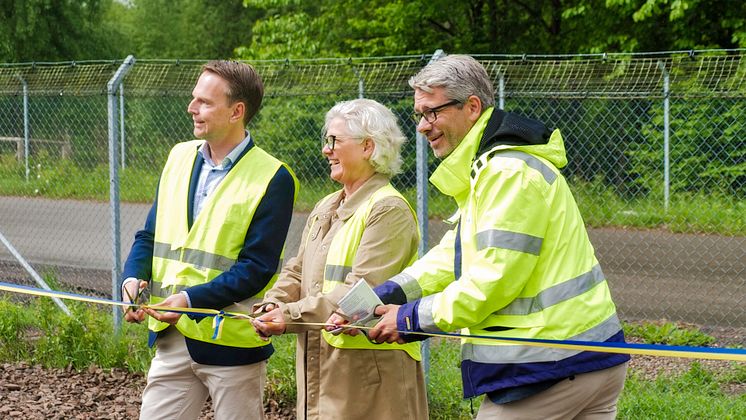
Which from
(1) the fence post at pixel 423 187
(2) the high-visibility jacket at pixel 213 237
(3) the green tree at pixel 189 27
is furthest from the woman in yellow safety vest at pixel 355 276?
(3) the green tree at pixel 189 27

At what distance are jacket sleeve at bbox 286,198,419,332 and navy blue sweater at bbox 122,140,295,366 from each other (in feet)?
0.93

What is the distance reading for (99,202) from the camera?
13031mm

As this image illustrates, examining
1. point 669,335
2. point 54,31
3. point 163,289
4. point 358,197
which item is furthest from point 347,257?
point 54,31

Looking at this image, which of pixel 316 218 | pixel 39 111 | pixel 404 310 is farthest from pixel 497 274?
pixel 39 111

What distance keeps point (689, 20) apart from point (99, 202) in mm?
10824

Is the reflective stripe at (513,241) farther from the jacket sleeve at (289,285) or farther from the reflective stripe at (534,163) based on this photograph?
the jacket sleeve at (289,285)

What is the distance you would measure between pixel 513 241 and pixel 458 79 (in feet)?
1.97

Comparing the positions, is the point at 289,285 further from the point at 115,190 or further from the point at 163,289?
the point at 115,190

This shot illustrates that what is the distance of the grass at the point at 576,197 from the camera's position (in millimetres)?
9023

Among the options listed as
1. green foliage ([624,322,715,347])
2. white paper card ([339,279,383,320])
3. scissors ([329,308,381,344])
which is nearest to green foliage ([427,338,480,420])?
green foliage ([624,322,715,347])

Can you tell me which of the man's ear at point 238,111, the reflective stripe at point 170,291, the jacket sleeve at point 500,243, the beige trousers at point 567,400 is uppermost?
the man's ear at point 238,111

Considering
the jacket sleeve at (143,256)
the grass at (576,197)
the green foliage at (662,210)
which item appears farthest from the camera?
the grass at (576,197)

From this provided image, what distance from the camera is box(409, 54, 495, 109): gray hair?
3.21 m

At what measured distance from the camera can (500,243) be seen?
115 inches
